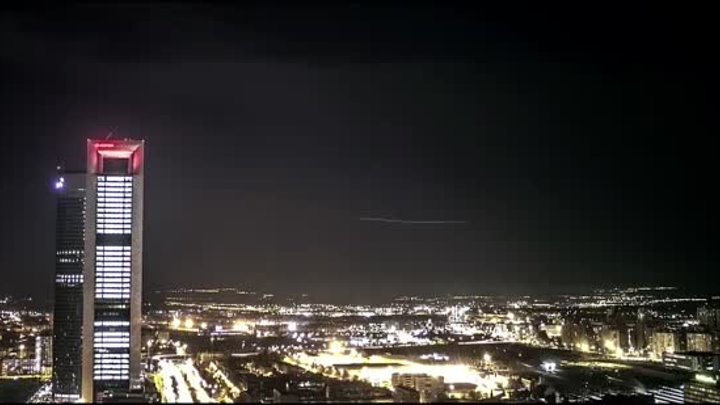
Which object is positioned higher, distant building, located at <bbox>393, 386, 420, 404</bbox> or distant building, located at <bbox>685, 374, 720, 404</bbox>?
distant building, located at <bbox>393, 386, 420, 404</bbox>

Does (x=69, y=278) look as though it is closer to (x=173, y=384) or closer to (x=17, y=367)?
(x=173, y=384)

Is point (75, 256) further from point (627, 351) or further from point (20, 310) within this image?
point (20, 310)

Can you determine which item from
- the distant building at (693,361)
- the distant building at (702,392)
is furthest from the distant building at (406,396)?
the distant building at (693,361)

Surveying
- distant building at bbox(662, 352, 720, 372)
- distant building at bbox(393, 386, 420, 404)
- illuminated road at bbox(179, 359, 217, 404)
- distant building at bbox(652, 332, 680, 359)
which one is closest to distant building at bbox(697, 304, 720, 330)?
distant building at bbox(652, 332, 680, 359)

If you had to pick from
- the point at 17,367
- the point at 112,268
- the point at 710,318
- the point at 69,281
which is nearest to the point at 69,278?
the point at 69,281

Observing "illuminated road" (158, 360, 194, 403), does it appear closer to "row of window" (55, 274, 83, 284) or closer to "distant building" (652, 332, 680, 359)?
"row of window" (55, 274, 83, 284)

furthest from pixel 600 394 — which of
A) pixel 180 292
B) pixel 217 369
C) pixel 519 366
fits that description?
pixel 180 292
